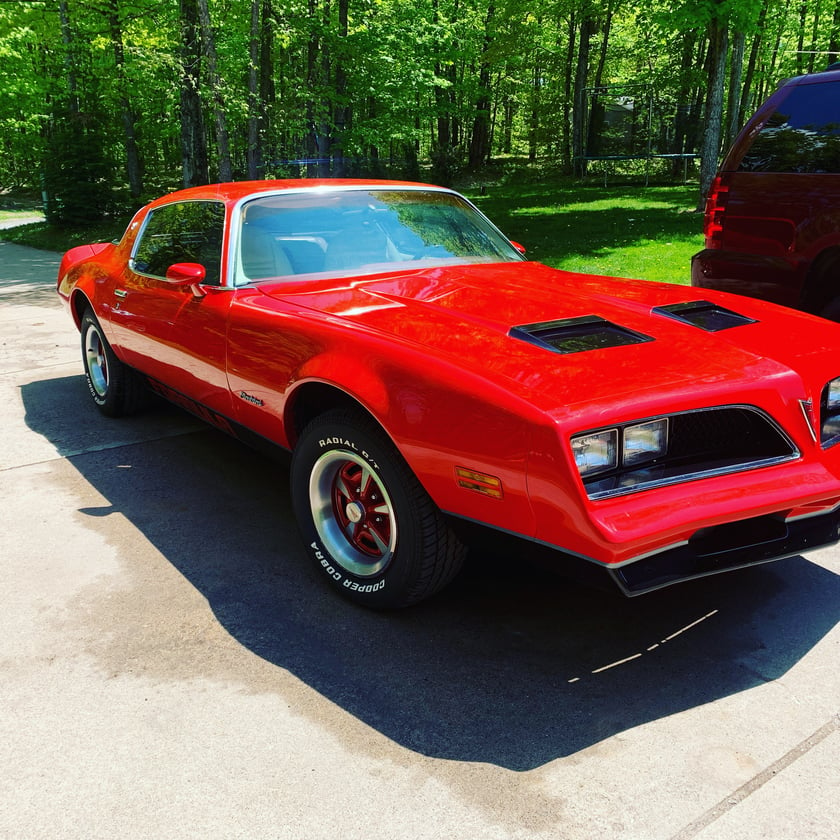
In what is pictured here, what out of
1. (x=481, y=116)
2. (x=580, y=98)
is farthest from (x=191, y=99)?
(x=481, y=116)

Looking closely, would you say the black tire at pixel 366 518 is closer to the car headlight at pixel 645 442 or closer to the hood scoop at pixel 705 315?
the car headlight at pixel 645 442

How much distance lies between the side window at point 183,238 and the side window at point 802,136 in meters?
3.37

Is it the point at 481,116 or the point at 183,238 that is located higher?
the point at 481,116

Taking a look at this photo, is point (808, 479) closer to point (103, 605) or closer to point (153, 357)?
point (103, 605)

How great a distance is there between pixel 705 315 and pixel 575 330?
0.65 metres

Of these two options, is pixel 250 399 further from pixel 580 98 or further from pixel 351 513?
pixel 580 98

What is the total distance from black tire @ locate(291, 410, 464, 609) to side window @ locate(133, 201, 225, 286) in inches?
49.1

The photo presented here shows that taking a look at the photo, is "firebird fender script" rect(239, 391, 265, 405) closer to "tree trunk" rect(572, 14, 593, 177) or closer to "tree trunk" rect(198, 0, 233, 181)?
"tree trunk" rect(198, 0, 233, 181)

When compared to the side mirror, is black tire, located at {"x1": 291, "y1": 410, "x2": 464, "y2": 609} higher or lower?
lower

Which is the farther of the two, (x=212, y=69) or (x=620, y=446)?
(x=212, y=69)

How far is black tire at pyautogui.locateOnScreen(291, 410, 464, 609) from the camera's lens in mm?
2777

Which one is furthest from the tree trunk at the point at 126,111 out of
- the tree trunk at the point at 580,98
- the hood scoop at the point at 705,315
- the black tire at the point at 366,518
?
the hood scoop at the point at 705,315

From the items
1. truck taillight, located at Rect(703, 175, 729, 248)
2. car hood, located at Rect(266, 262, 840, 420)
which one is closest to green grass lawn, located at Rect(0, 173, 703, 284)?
truck taillight, located at Rect(703, 175, 729, 248)

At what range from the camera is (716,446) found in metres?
2.67
